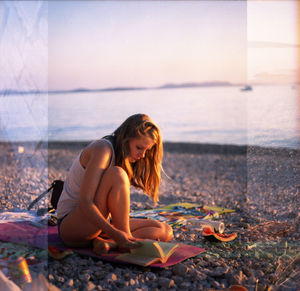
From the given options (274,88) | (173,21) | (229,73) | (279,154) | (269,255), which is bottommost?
(269,255)

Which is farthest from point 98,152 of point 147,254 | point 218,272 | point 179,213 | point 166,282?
point 179,213

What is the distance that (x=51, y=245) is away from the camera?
6.98 ft

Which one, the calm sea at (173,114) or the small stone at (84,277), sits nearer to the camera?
the small stone at (84,277)

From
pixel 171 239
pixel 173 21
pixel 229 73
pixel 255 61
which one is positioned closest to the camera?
pixel 171 239

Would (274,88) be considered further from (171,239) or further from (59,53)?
(59,53)

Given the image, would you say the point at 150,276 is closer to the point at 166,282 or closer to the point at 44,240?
the point at 166,282

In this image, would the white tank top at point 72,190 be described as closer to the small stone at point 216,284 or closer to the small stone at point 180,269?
the small stone at point 180,269

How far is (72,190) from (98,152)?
271 mm

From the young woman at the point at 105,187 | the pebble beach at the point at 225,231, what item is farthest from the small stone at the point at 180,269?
the young woman at the point at 105,187

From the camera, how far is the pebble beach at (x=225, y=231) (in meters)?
1.93

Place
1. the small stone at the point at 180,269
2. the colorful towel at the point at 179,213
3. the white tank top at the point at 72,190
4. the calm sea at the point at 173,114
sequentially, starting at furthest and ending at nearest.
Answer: the colorful towel at the point at 179,213 < the calm sea at the point at 173,114 < the white tank top at the point at 72,190 < the small stone at the point at 180,269

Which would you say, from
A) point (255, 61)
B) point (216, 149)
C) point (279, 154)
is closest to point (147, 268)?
point (279, 154)

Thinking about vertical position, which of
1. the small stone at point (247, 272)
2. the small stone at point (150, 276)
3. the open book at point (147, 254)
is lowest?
the small stone at point (247, 272)

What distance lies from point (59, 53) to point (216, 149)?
4.40 metres
